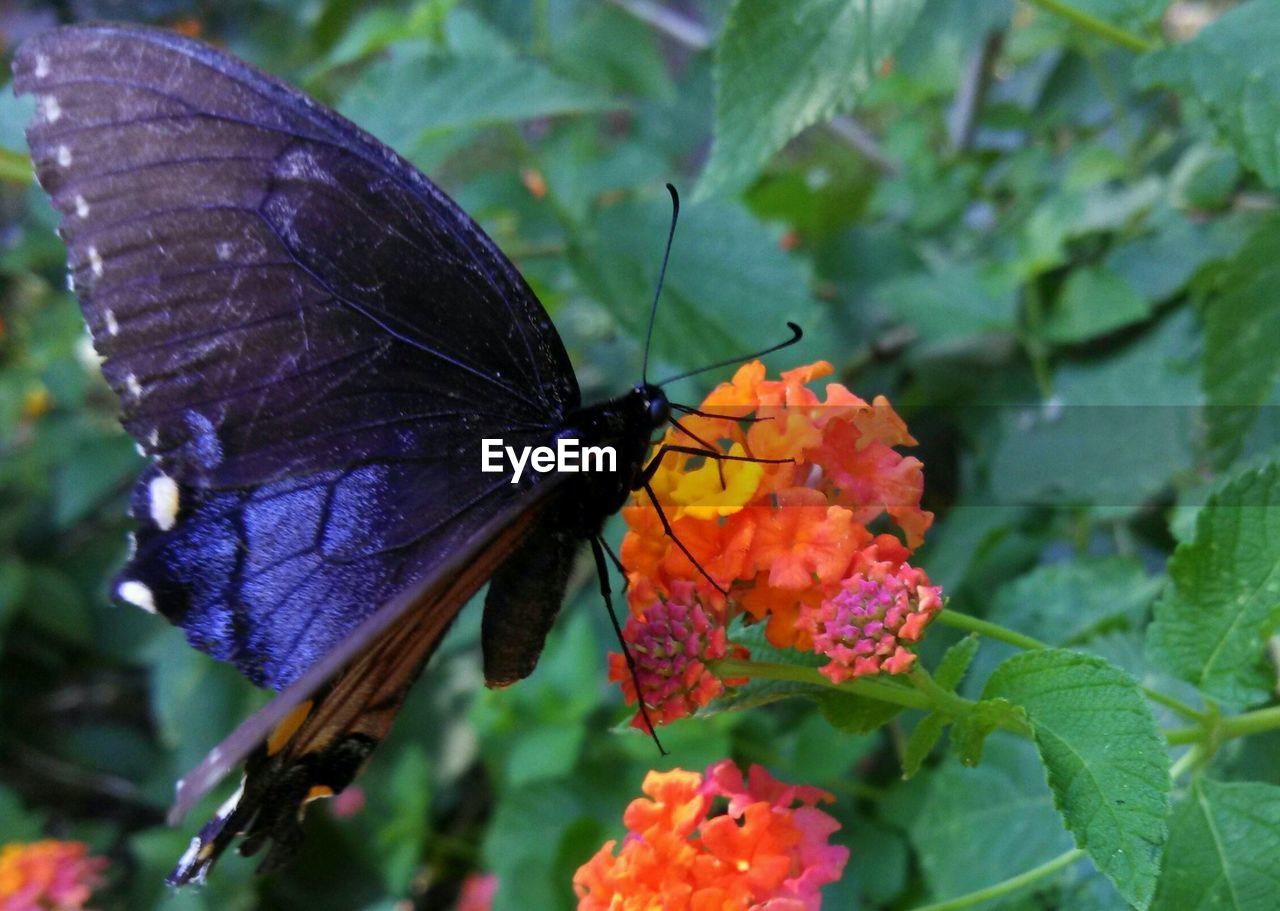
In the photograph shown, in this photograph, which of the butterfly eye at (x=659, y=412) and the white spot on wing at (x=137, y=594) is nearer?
the butterfly eye at (x=659, y=412)

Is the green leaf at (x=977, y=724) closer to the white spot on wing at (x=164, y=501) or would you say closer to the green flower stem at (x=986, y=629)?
the green flower stem at (x=986, y=629)

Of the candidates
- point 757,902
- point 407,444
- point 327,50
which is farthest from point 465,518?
point 327,50

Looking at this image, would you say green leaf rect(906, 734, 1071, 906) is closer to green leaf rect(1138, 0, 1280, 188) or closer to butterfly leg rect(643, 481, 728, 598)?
butterfly leg rect(643, 481, 728, 598)

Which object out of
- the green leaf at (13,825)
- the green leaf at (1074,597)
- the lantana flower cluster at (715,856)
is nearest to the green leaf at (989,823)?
the green leaf at (1074,597)

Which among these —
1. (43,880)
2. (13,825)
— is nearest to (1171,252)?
(43,880)

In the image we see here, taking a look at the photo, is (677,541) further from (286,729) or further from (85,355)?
(85,355)
